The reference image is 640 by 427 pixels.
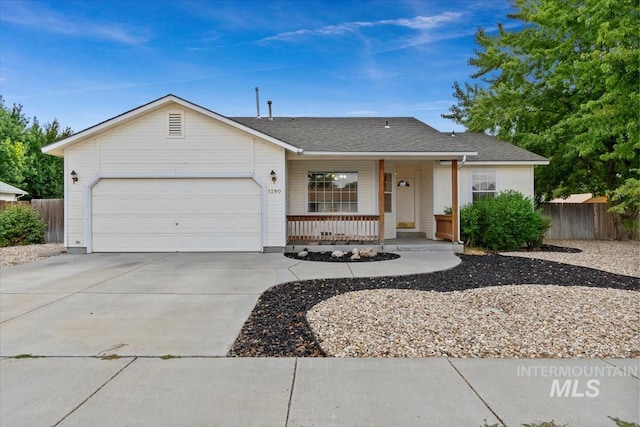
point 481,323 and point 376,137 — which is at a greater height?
point 376,137

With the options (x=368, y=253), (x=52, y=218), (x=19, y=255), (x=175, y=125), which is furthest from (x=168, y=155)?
(x=52, y=218)

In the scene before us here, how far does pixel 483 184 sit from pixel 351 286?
29.4 feet

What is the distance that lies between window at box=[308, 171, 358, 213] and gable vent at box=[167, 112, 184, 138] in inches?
178

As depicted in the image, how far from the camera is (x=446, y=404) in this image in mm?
2537

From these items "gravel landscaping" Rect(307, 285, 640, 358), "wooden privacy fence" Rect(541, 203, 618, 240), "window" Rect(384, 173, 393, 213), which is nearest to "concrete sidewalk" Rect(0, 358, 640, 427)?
"gravel landscaping" Rect(307, 285, 640, 358)

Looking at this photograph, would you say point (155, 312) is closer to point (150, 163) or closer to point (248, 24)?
point (150, 163)

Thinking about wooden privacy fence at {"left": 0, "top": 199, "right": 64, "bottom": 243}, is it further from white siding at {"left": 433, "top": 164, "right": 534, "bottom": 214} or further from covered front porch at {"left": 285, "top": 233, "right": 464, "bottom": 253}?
white siding at {"left": 433, "top": 164, "right": 534, "bottom": 214}

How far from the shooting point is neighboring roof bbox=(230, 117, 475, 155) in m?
10.6

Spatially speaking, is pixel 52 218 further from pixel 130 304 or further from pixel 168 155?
pixel 130 304

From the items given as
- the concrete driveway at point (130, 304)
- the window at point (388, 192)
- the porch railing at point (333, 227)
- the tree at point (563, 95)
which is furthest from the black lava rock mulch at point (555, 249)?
the concrete driveway at point (130, 304)

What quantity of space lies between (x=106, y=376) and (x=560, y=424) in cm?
355

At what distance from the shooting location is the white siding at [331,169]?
1226cm

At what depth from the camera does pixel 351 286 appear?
6.18m

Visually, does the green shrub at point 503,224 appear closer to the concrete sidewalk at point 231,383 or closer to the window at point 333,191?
the window at point 333,191
